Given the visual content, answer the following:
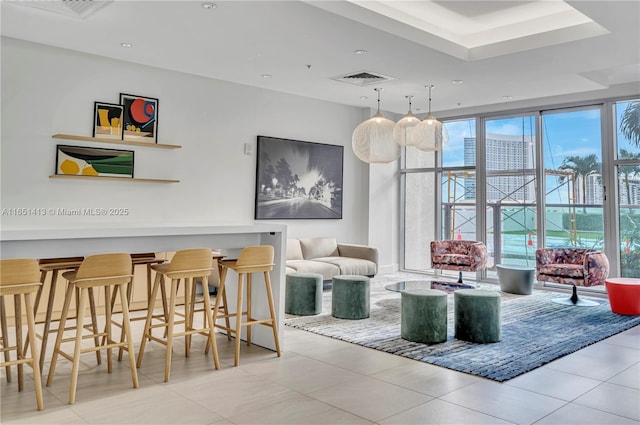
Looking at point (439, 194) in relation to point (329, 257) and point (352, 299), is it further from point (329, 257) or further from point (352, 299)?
point (352, 299)

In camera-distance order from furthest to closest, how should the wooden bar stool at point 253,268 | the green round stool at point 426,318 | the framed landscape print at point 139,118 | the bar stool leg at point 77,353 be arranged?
the framed landscape print at point 139,118
the green round stool at point 426,318
the wooden bar stool at point 253,268
the bar stool leg at point 77,353

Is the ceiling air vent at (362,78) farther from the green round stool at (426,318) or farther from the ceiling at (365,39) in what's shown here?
the green round stool at (426,318)

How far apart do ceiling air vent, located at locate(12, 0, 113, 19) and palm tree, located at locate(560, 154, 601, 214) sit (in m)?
6.50

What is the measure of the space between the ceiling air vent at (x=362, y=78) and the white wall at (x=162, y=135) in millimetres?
1341

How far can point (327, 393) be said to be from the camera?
123 inches

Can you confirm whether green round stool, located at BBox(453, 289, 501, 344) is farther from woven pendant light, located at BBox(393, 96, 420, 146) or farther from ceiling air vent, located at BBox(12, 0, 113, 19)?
ceiling air vent, located at BBox(12, 0, 113, 19)

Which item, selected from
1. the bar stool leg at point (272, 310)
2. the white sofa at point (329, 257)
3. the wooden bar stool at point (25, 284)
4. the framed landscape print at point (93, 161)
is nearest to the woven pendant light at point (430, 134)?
the white sofa at point (329, 257)

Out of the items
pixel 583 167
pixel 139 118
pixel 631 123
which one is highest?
pixel 631 123

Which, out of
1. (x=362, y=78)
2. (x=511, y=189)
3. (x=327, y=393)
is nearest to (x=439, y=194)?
(x=511, y=189)

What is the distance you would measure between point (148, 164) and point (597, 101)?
6.31 metres

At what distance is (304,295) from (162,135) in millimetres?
2705

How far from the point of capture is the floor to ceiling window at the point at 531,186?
673 centimetres

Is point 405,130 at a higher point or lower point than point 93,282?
higher

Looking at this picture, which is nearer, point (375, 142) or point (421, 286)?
point (421, 286)
